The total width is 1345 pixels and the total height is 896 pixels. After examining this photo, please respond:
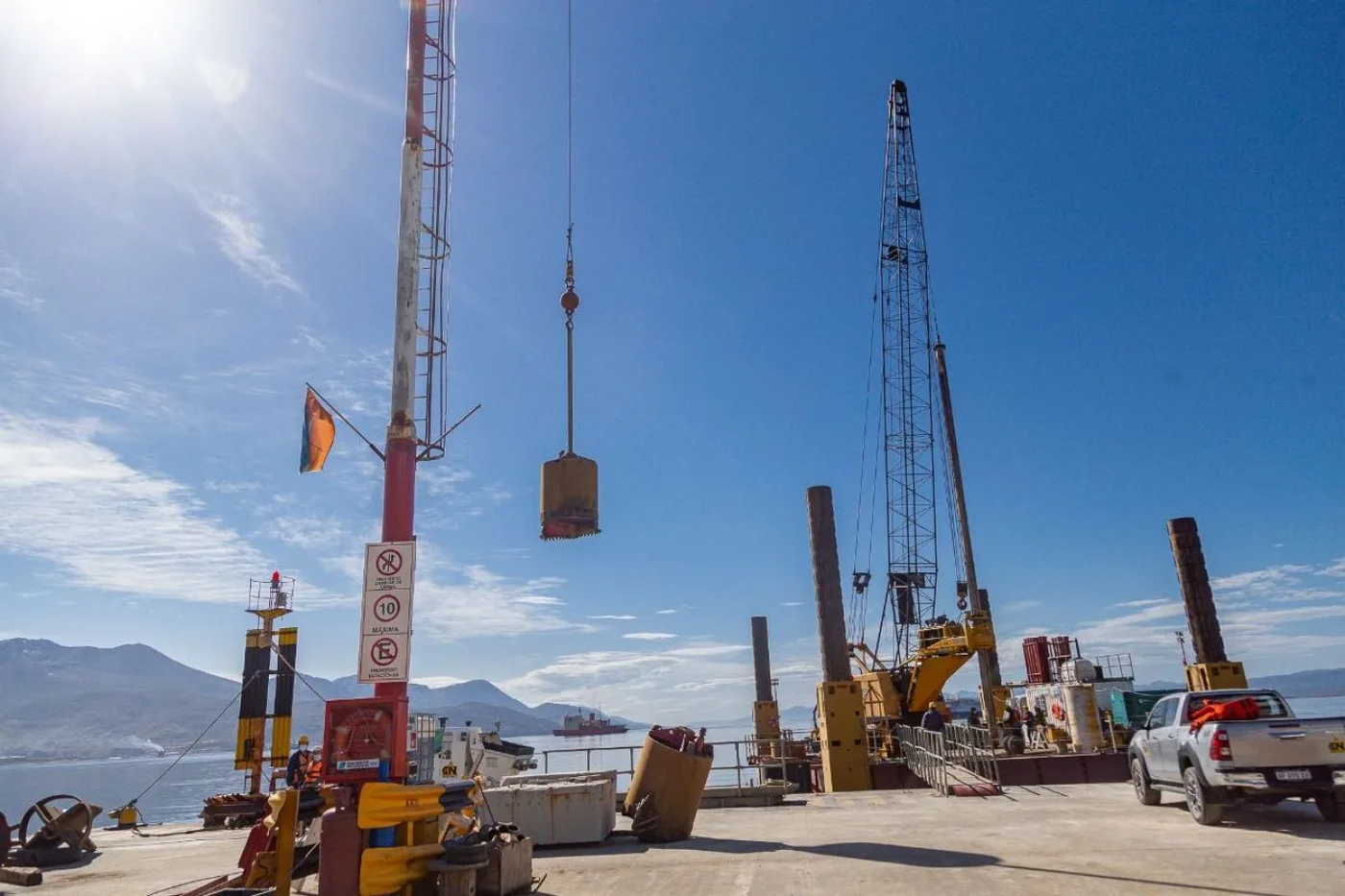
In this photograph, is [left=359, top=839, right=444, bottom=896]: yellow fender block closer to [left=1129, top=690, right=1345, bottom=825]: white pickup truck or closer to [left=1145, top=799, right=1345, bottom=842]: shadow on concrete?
[left=1129, top=690, right=1345, bottom=825]: white pickup truck

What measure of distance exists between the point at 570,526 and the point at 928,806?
9.37 metres

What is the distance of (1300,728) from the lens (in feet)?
32.3

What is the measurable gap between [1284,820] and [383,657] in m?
11.9

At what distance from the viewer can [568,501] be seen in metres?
9.89

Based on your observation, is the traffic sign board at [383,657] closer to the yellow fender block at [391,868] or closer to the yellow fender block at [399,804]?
the yellow fender block at [399,804]

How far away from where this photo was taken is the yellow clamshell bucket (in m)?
9.88

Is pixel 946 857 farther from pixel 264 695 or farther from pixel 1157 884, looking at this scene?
pixel 264 695

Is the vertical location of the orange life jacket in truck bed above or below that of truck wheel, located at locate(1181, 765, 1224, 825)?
above

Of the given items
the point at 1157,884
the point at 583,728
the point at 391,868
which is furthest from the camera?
the point at 583,728

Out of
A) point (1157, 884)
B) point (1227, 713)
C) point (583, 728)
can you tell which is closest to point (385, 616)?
point (1157, 884)

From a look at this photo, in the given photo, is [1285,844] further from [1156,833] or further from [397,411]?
[397,411]

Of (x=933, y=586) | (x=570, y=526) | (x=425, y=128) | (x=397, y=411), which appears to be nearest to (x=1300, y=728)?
(x=570, y=526)

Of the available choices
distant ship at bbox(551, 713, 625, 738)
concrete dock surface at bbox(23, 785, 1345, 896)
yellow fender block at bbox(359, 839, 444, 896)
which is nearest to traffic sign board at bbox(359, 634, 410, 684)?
yellow fender block at bbox(359, 839, 444, 896)

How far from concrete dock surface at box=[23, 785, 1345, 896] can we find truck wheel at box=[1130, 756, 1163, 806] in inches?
8.4
